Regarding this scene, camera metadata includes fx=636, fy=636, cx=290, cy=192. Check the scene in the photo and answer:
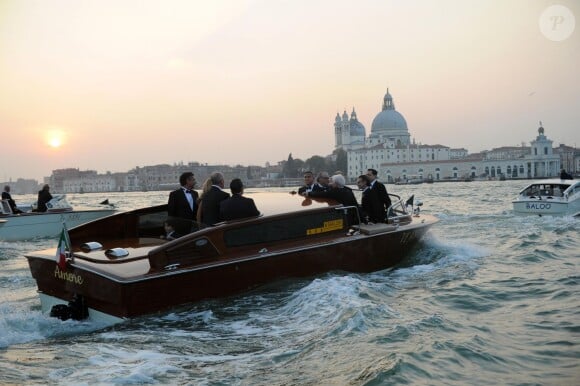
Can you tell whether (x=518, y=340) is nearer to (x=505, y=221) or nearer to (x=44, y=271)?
(x=44, y=271)

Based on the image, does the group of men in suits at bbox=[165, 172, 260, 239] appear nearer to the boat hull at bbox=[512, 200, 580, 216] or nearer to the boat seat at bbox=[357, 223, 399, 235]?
the boat seat at bbox=[357, 223, 399, 235]

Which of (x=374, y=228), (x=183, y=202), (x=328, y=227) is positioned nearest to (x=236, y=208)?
(x=183, y=202)

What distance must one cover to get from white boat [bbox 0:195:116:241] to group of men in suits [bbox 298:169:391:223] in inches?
373

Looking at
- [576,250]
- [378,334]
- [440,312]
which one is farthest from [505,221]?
[378,334]

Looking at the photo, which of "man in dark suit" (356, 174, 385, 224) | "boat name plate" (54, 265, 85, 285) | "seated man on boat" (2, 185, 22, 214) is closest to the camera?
"boat name plate" (54, 265, 85, 285)

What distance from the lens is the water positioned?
4.21 m

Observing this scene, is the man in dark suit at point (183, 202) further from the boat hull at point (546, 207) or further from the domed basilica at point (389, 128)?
the domed basilica at point (389, 128)

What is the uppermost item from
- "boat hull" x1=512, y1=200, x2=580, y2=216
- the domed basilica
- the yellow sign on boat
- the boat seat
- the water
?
the domed basilica

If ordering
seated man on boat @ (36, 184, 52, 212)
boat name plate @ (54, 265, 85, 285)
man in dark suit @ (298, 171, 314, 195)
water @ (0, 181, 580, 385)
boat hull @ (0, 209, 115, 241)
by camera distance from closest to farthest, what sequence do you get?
water @ (0, 181, 580, 385) < boat name plate @ (54, 265, 85, 285) < man in dark suit @ (298, 171, 314, 195) < boat hull @ (0, 209, 115, 241) < seated man on boat @ (36, 184, 52, 212)

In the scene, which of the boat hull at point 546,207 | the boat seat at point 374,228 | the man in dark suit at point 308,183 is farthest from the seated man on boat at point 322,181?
the boat hull at point 546,207

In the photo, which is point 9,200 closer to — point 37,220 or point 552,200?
point 37,220

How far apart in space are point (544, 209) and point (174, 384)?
16.0 meters

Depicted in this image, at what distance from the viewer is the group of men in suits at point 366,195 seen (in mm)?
8117

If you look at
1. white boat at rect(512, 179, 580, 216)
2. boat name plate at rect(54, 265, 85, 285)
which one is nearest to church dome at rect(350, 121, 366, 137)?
white boat at rect(512, 179, 580, 216)
